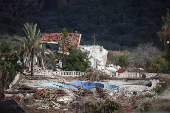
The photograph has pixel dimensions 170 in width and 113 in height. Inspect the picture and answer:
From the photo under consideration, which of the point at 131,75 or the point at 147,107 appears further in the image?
the point at 131,75

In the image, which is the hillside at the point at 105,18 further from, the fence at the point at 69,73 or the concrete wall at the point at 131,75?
the concrete wall at the point at 131,75

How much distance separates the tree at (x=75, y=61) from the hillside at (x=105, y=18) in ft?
137

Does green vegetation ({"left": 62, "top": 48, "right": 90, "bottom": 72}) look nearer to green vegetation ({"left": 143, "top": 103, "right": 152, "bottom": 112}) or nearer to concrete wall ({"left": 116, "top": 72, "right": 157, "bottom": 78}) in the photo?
concrete wall ({"left": 116, "top": 72, "right": 157, "bottom": 78})

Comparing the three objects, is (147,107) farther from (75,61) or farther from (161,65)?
(75,61)

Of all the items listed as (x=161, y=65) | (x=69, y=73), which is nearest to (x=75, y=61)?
(x=69, y=73)

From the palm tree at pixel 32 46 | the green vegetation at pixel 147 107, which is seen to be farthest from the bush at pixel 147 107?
the palm tree at pixel 32 46

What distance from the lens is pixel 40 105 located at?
1251 cm

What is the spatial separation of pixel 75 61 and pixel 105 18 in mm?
58560

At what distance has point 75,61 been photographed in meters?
28.1

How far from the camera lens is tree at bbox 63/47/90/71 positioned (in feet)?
90.9

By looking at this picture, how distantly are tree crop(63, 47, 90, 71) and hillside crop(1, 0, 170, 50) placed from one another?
41.8 m

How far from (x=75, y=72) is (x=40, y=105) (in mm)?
14529

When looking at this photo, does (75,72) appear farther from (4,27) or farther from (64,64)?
(4,27)

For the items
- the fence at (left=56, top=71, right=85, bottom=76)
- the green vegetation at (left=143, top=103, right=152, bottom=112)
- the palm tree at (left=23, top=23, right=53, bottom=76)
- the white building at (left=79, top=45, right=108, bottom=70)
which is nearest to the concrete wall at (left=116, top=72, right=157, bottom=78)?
the fence at (left=56, top=71, right=85, bottom=76)
